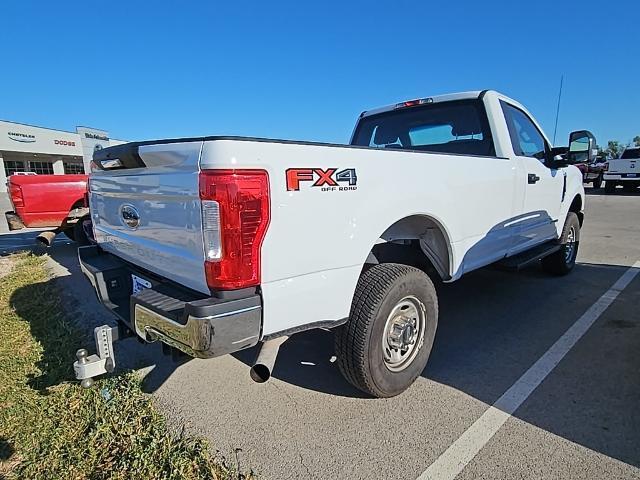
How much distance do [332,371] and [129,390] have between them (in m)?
1.47

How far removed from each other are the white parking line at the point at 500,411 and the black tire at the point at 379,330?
53 centimetres

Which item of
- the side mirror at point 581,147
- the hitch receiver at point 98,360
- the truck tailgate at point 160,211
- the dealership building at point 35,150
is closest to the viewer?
the truck tailgate at point 160,211

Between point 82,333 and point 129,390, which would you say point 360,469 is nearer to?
point 129,390

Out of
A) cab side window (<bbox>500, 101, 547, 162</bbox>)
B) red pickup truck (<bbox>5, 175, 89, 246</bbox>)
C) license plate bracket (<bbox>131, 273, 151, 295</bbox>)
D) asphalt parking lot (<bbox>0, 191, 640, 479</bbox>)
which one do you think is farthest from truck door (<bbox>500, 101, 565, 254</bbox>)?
red pickup truck (<bbox>5, 175, 89, 246</bbox>)

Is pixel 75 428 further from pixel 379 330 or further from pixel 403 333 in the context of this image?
pixel 403 333

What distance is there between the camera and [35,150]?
4131cm

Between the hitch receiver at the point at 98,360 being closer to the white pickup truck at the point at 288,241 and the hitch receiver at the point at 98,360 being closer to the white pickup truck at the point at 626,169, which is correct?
the white pickup truck at the point at 288,241

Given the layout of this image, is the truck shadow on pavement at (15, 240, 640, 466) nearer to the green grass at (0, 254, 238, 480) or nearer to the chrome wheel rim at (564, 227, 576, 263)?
the green grass at (0, 254, 238, 480)

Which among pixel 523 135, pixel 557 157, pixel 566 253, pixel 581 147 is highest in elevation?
pixel 523 135

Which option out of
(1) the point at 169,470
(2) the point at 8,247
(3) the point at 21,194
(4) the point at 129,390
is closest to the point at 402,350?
(1) the point at 169,470

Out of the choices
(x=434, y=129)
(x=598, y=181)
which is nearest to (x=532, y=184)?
(x=434, y=129)

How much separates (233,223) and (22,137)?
49.3m

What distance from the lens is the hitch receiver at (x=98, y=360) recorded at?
2.18 meters

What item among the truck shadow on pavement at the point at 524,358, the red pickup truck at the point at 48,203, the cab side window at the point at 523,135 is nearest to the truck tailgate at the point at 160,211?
the truck shadow on pavement at the point at 524,358
